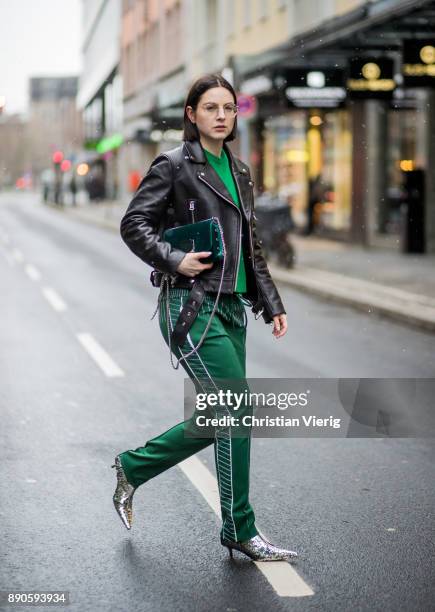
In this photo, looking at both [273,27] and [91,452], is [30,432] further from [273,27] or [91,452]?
[273,27]

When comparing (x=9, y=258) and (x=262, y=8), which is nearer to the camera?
(x=9, y=258)

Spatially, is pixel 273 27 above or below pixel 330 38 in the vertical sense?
above

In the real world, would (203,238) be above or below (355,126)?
below

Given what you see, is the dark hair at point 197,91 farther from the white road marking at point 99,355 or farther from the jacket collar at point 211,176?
the white road marking at point 99,355

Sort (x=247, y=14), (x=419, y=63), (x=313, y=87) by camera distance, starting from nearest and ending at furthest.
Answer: (x=419, y=63), (x=313, y=87), (x=247, y=14)

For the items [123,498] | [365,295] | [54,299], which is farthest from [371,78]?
[123,498]

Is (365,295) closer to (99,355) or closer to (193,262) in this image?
(99,355)

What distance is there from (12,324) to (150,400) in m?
5.02

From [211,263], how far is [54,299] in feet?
37.7

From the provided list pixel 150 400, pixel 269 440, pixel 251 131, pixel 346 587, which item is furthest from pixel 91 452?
pixel 251 131

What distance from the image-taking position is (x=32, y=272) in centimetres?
2062

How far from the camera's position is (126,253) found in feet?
85.0

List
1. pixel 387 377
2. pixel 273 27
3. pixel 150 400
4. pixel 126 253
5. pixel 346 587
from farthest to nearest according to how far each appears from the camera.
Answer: pixel 273 27 → pixel 126 253 → pixel 387 377 → pixel 150 400 → pixel 346 587

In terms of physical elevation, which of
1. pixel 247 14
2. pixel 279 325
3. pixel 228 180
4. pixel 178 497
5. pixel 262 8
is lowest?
pixel 178 497
